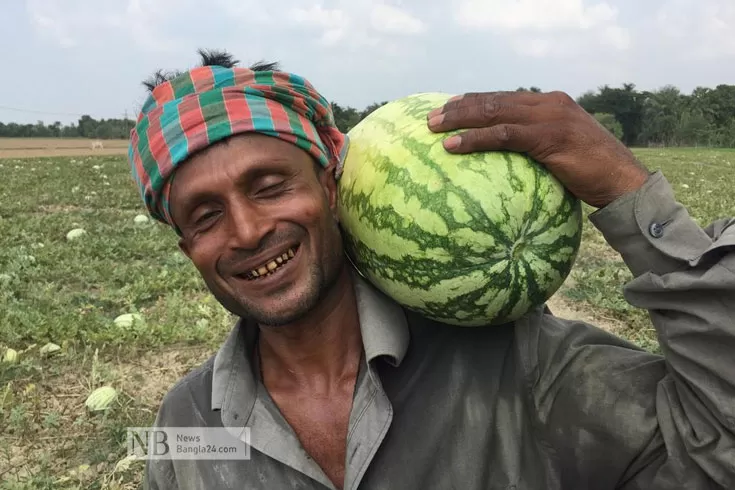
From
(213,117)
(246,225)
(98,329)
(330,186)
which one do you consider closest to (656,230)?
(330,186)

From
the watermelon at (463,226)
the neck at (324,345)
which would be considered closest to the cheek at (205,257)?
the neck at (324,345)

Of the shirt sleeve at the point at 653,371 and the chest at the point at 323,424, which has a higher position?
the shirt sleeve at the point at 653,371

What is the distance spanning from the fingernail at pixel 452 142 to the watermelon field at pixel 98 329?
2463 millimetres

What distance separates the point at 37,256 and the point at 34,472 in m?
3.91

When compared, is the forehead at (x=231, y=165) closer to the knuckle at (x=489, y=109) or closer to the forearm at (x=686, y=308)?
the knuckle at (x=489, y=109)

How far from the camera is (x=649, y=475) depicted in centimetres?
145

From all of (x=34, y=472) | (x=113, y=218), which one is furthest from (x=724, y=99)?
(x=34, y=472)

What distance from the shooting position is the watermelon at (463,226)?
146cm

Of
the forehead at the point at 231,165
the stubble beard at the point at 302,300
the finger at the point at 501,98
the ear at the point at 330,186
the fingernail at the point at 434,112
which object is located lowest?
the stubble beard at the point at 302,300

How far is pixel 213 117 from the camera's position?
1631 millimetres

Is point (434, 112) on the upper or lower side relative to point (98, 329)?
upper

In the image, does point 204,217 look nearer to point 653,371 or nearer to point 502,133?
point 502,133

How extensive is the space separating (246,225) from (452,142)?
57 centimetres

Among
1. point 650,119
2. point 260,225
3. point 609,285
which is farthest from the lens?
point 650,119
